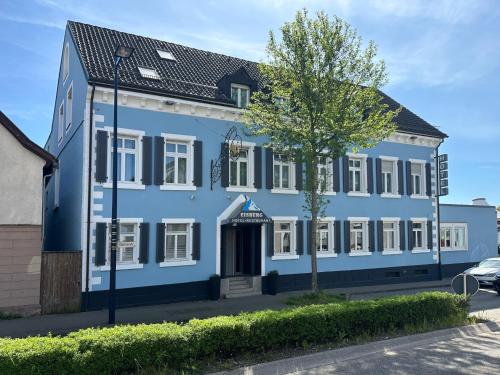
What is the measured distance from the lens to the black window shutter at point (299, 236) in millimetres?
19969

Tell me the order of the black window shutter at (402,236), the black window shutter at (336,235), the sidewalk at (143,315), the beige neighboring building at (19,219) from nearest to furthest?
the sidewalk at (143,315) → the beige neighboring building at (19,219) → the black window shutter at (336,235) → the black window shutter at (402,236)

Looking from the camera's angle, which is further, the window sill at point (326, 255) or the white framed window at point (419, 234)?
the white framed window at point (419, 234)

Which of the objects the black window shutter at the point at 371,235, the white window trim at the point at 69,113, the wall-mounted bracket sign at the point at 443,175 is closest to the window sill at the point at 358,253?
the black window shutter at the point at 371,235

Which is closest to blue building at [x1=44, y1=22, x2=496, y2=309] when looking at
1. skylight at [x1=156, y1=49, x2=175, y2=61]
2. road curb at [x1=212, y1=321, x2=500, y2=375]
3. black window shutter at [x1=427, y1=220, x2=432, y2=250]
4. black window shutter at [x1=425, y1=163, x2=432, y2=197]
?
skylight at [x1=156, y1=49, x2=175, y2=61]

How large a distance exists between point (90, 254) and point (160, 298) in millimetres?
3028

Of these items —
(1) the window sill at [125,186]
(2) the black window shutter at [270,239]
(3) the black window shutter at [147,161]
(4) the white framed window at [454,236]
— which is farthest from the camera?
(4) the white framed window at [454,236]

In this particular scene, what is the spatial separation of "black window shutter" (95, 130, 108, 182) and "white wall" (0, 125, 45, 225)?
176cm

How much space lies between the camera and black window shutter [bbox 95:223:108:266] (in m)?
15.3

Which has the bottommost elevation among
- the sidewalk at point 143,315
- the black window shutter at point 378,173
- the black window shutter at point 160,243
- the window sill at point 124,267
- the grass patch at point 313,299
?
the sidewalk at point 143,315

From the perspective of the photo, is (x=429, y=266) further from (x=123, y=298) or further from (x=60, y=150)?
(x=60, y=150)

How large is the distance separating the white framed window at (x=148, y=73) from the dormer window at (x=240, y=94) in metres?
3.31

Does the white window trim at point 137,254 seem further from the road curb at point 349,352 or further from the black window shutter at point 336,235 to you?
the road curb at point 349,352

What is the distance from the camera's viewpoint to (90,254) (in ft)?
50.0

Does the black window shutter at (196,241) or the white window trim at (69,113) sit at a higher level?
the white window trim at (69,113)
